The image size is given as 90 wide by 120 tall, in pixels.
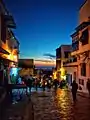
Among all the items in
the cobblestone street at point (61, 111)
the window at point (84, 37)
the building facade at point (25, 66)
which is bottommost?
the cobblestone street at point (61, 111)

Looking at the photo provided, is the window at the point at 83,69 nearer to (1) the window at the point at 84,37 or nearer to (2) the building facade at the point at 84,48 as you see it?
(2) the building facade at the point at 84,48

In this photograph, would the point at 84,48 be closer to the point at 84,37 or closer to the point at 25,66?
the point at 84,37

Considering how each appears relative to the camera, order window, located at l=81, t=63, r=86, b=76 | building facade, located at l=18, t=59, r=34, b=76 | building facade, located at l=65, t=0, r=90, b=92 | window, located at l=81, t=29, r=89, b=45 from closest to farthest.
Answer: building facade, located at l=65, t=0, r=90, b=92
window, located at l=81, t=29, r=89, b=45
window, located at l=81, t=63, r=86, b=76
building facade, located at l=18, t=59, r=34, b=76

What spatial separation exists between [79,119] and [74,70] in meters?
41.5

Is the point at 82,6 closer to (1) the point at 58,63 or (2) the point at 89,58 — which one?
(2) the point at 89,58

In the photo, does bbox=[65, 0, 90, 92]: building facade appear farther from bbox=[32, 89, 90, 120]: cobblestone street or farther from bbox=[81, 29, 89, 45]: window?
bbox=[32, 89, 90, 120]: cobblestone street

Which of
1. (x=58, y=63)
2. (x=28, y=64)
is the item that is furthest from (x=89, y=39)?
(x=58, y=63)

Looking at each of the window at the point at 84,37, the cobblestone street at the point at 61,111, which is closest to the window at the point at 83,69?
the window at the point at 84,37

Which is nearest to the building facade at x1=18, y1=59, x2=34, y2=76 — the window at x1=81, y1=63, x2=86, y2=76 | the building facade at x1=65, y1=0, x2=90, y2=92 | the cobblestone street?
the building facade at x1=65, y1=0, x2=90, y2=92

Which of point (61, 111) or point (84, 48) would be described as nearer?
point (61, 111)

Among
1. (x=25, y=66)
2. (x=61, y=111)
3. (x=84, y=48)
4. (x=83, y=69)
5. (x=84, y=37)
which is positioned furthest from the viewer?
(x=25, y=66)

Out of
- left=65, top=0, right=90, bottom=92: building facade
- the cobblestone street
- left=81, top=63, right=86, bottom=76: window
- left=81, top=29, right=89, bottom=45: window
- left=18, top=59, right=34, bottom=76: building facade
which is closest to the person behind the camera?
the cobblestone street

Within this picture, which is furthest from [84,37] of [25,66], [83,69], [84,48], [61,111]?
[25,66]

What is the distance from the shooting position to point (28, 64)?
77562 mm
